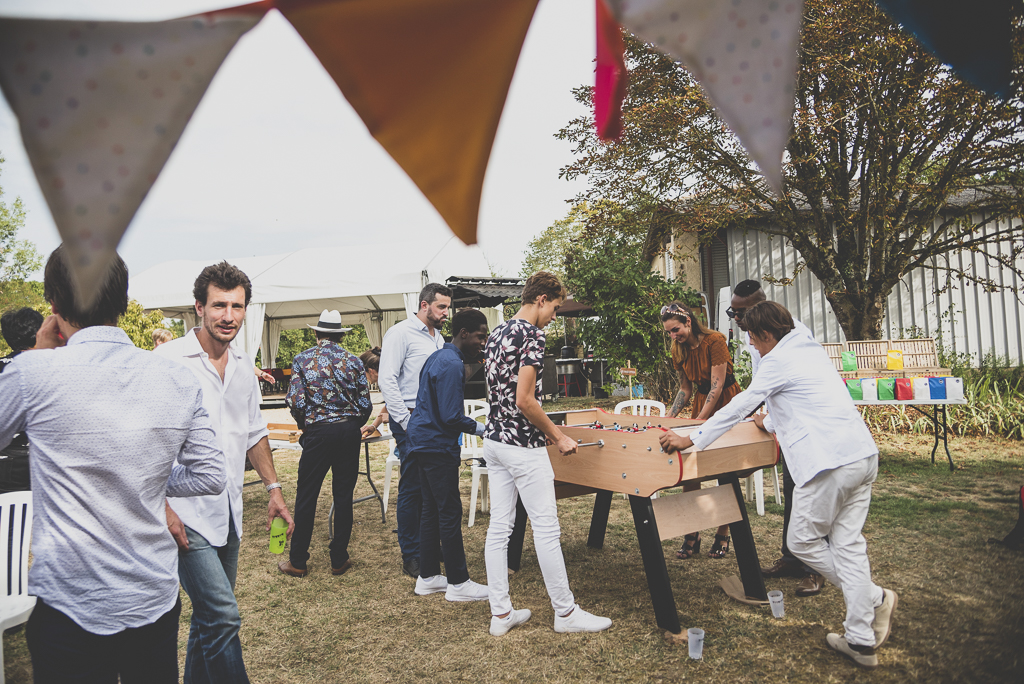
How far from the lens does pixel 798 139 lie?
273 inches

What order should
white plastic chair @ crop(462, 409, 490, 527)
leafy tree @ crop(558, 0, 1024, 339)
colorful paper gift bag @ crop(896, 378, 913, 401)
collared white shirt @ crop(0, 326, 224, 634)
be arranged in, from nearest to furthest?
collared white shirt @ crop(0, 326, 224, 634) → white plastic chair @ crop(462, 409, 490, 527) → leafy tree @ crop(558, 0, 1024, 339) → colorful paper gift bag @ crop(896, 378, 913, 401)

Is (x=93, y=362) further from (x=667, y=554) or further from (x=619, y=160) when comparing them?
(x=619, y=160)

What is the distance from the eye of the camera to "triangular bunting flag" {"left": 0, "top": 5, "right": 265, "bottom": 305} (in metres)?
0.54

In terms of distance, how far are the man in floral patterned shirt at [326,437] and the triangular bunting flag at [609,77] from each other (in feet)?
11.9

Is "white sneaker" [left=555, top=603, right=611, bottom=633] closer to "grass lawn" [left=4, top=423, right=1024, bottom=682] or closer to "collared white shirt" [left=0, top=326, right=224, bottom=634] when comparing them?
"grass lawn" [left=4, top=423, right=1024, bottom=682]

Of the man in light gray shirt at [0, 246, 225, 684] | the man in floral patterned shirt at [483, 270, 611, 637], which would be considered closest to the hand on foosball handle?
the man in floral patterned shirt at [483, 270, 611, 637]

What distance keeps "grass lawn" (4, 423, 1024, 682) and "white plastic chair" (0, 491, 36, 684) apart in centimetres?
53

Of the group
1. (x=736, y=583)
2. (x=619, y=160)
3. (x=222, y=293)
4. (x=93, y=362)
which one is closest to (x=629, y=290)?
(x=619, y=160)

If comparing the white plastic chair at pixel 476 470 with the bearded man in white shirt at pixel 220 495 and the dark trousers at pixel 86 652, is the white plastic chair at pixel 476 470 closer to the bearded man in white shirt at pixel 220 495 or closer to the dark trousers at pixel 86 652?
the bearded man in white shirt at pixel 220 495

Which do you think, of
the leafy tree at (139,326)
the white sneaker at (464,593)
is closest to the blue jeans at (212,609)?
the white sneaker at (464,593)

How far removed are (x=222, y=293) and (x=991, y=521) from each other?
573cm

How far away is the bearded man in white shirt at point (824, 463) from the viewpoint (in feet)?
8.76

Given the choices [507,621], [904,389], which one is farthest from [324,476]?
[904,389]

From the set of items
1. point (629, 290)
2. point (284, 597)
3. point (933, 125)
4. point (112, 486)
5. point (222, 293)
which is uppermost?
point (933, 125)
